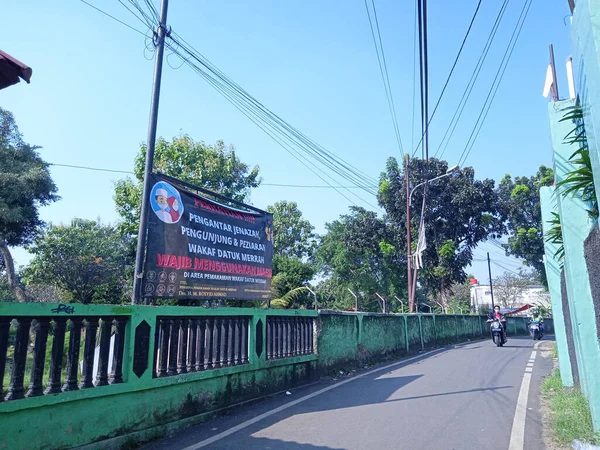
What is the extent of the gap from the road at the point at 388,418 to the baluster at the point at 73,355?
1033 mm

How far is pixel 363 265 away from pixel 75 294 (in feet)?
63.0

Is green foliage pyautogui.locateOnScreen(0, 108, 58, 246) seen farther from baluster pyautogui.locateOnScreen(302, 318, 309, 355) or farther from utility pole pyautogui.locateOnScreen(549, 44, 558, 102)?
utility pole pyautogui.locateOnScreen(549, 44, 558, 102)

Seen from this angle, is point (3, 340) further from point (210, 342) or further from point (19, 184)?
point (19, 184)

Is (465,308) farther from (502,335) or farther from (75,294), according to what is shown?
(75,294)

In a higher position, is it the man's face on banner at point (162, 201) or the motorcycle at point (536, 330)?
the man's face on banner at point (162, 201)

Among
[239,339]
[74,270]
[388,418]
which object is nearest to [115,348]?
[239,339]

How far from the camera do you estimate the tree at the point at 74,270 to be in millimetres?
24172

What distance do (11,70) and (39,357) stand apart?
2388 millimetres

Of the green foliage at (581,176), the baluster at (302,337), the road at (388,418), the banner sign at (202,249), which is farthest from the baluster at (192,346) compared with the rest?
the green foliage at (581,176)

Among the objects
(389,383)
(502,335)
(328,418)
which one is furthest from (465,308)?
(328,418)

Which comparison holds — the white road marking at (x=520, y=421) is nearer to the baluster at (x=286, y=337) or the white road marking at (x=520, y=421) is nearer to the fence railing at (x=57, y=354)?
the baluster at (x=286, y=337)

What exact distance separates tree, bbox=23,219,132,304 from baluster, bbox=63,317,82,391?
Answer: 19985 mm

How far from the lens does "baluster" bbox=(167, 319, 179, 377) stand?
5.49m

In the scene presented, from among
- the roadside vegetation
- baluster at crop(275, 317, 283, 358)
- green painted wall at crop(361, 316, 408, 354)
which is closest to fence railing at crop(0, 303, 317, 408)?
baluster at crop(275, 317, 283, 358)
